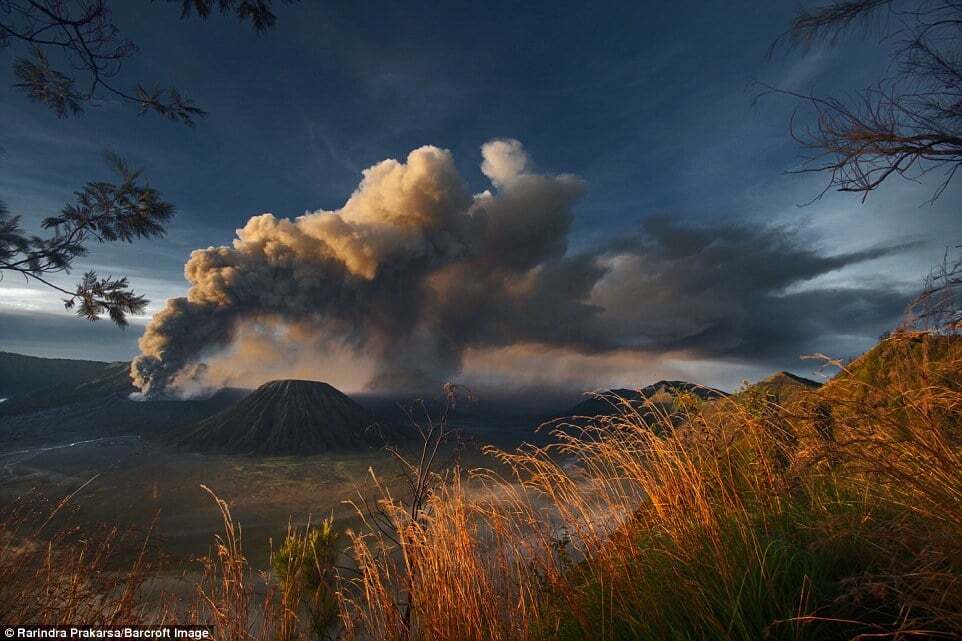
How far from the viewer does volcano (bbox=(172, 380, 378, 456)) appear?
5121 inches

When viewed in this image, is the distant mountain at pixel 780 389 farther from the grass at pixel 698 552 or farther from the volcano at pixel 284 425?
the volcano at pixel 284 425

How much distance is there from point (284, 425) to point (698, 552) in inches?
6174

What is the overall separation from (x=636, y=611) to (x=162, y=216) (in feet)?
33.8

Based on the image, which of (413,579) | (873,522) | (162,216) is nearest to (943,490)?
(873,522)

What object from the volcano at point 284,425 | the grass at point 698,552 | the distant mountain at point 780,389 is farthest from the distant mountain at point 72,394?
the distant mountain at point 780,389

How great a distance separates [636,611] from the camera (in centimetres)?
238

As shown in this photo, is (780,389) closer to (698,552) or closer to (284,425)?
(698,552)

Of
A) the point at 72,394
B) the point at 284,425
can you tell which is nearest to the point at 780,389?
the point at 284,425

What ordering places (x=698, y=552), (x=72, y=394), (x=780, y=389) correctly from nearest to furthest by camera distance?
(x=698, y=552)
(x=780, y=389)
(x=72, y=394)

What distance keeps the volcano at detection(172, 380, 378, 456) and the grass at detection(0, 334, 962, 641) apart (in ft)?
401

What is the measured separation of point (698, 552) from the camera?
2.47m

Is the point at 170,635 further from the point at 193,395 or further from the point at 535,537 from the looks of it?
the point at 193,395

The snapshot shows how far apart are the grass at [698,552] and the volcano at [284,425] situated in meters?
122

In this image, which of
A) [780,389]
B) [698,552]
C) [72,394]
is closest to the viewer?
[698,552]
